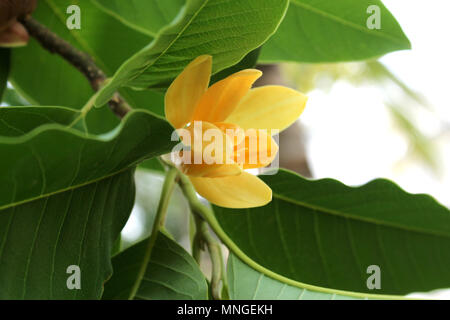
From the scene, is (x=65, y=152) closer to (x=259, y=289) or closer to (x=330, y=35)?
(x=259, y=289)

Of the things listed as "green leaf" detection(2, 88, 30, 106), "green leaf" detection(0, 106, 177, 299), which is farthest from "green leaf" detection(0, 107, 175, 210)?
"green leaf" detection(2, 88, 30, 106)

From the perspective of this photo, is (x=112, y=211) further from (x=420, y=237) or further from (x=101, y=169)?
(x=420, y=237)

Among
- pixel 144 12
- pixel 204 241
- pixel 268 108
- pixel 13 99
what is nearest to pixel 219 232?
pixel 204 241

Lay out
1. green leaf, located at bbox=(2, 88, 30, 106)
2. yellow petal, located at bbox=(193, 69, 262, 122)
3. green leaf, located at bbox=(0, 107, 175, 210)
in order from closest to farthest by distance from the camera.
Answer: green leaf, located at bbox=(0, 107, 175, 210), yellow petal, located at bbox=(193, 69, 262, 122), green leaf, located at bbox=(2, 88, 30, 106)

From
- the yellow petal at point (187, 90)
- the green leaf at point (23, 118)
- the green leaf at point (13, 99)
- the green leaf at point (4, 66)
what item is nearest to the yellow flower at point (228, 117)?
the yellow petal at point (187, 90)

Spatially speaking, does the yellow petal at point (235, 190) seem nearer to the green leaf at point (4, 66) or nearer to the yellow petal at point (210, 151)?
the yellow petal at point (210, 151)

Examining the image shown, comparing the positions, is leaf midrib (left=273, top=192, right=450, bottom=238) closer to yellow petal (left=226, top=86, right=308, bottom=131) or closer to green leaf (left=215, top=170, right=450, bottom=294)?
green leaf (left=215, top=170, right=450, bottom=294)
